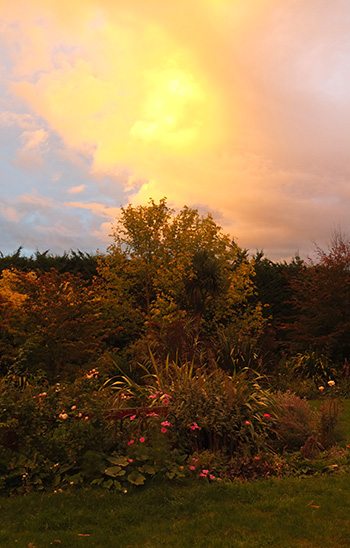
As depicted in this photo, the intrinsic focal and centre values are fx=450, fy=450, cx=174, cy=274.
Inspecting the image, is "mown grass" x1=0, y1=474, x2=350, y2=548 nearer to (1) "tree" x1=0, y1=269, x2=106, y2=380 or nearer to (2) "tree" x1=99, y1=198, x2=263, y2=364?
(1) "tree" x1=0, y1=269, x2=106, y2=380

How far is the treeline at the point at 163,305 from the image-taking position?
8.41 metres

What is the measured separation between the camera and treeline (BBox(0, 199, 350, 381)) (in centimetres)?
841

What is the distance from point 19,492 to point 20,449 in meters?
0.42

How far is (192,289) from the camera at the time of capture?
40.7 ft

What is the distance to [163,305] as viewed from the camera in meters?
11.9

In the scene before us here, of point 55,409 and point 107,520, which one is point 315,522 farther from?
point 55,409

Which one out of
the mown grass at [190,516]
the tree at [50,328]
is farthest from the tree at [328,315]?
the mown grass at [190,516]

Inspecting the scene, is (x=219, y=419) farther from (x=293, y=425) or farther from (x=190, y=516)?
(x=190, y=516)

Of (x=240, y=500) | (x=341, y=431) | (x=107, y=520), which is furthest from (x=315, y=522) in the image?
(x=341, y=431)

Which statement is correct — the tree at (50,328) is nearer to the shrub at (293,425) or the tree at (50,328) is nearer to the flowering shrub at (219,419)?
the flowering shrub at (219,419)

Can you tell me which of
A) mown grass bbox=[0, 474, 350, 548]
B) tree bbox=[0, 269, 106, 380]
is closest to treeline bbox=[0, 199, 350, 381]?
tree bbox=[0, 269, 106, 380]

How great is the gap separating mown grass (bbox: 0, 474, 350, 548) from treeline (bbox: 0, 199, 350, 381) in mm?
3632

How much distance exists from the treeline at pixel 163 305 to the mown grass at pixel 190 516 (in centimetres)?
363

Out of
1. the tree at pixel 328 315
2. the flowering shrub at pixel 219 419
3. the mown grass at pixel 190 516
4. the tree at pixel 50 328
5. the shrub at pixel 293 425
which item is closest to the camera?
the mown grass at pixel 190 516
